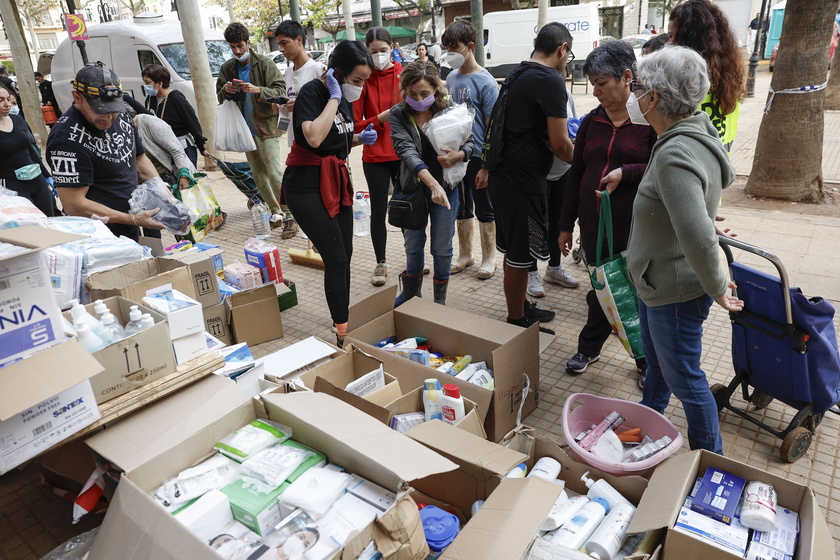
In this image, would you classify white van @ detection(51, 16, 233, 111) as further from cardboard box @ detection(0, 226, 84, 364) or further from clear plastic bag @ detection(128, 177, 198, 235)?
cardboard box @ detection(0, 226, 84, 364)

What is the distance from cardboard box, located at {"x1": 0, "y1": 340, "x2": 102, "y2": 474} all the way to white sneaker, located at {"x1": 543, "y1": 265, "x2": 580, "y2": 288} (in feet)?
11.6

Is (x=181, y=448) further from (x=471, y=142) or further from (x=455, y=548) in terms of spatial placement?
(x=471, y=142)

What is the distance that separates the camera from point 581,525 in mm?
1928

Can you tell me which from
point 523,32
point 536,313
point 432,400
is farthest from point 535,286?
point 523,32

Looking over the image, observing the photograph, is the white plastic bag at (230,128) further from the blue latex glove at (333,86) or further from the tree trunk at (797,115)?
the tree trunk at (797,115)

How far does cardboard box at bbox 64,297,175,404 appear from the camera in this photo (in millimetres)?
1890

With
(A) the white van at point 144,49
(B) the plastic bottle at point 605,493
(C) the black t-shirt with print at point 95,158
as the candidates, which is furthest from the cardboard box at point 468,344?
(A) the white van at point 144,49

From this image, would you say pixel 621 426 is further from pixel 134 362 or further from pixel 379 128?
pixel 379 128

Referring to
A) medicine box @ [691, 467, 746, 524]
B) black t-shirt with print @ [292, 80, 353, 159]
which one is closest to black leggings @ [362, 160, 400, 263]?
black t-shirt with print @ [292, 80, 353, 159]

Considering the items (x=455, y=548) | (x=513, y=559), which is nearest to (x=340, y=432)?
(x=455, y=548)

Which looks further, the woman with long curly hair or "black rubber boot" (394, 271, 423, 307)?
"black rubber boot" (394, 271, 423, 307)

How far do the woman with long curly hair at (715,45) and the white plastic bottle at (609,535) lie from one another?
2075 millimetres

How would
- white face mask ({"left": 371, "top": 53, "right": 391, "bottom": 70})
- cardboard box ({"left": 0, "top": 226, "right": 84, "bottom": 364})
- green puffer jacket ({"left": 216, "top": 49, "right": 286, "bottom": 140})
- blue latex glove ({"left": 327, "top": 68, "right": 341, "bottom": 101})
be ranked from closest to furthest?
cardboard box ({"left": 0, "top": 226, "right": 84, "bottom": 364})
blue latex glove ({"left": 327, "top": 68, "right": 341, "bottom": 101})
white face mask ({"left": 371, "top": 53, "right": 391, "bottom": 70})
green puffer jacket ({"left": 216, "top": 49, "right": 286, "bottom": 140})

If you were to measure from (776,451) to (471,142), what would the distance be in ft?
8.01
